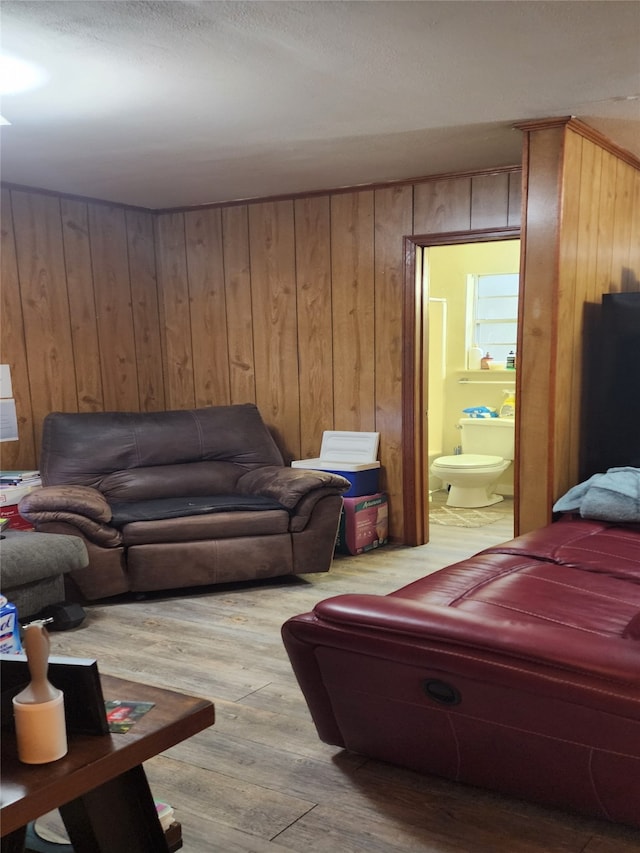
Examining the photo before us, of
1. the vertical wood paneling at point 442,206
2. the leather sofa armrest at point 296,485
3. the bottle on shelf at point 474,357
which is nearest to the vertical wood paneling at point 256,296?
the vertical wood paneling at point 442,206

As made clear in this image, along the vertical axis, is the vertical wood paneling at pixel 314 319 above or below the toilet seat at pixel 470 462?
above

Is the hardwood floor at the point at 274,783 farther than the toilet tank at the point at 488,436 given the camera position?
No

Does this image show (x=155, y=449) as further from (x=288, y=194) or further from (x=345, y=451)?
(x=288, y=194)

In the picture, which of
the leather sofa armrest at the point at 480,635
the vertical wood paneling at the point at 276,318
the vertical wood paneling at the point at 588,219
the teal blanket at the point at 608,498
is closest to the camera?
the leather sofa armrest at the point at 480,635

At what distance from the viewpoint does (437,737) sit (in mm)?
1997

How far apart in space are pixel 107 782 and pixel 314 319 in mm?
3728

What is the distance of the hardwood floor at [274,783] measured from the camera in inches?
74.2

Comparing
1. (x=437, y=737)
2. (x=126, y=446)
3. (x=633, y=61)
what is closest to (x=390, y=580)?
(x=126, y=446)

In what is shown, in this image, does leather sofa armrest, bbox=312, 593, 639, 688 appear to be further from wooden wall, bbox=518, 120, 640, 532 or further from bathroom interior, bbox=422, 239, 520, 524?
bathroom interior, bbox=422, 239, 520, 524

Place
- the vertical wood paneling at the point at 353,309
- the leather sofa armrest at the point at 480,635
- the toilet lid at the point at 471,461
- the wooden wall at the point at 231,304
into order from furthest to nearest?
1. the toilet lid at the point at 471,461
2. the vertical wood paneling at the point at 353,309
3. the wooden wall at the point at 231,304
4. the leather sofa armrest at the point at 480,635

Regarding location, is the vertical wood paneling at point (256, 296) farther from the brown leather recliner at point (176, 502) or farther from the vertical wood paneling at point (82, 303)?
the brown leather recliner at point (176, 502)

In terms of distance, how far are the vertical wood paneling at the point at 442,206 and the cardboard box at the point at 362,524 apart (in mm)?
1692

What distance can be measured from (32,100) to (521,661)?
268cm

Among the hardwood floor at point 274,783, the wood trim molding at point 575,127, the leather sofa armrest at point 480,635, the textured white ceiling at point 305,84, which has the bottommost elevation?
the hardwood floor at point 274,783
